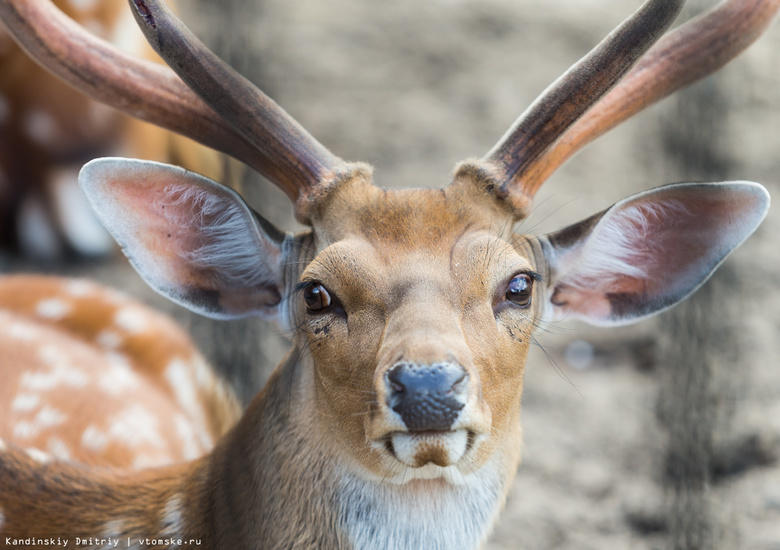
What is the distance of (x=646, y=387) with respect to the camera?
13.5 feet

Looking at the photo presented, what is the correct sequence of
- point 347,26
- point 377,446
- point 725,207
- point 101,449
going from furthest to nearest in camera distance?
point 347,26 → point 101,449 → point 725,207 → point 377,446

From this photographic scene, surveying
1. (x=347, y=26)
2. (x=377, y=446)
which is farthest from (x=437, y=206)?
(x=347, y=26)

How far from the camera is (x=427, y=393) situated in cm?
156

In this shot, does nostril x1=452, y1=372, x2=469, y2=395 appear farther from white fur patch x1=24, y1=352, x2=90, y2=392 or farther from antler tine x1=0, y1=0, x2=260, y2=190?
white fur patch x1=24, y1=352, x2=90, y2=392

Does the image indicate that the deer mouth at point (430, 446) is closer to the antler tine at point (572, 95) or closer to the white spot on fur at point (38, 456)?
the antler tine at point (572, 95)

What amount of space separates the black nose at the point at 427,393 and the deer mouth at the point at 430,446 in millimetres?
31

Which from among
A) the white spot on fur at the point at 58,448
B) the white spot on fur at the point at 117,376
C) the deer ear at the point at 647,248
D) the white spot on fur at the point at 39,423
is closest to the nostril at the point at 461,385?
the deer ear at the point at 647,248

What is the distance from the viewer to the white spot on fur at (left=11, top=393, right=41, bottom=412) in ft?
8.99

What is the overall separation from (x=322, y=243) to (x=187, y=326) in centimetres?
261

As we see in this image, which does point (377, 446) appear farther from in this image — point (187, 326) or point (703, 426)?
point (187, 326)

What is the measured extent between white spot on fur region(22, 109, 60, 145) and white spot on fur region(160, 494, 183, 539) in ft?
10.9

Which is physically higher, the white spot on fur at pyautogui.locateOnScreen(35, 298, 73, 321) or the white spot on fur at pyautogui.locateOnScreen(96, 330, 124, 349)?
the white spot on fur at pyautogui.locateOnScreen(35, 298, 73, 321)

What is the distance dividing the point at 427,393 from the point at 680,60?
121 centimetres

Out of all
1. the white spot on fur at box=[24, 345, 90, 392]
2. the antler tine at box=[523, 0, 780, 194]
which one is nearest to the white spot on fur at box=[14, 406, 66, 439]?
the white spot on fur at box=[24, 345, 90, 392]
